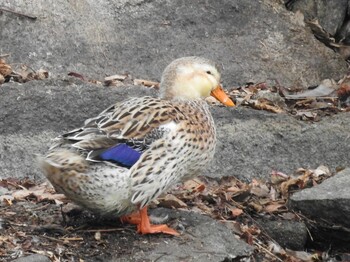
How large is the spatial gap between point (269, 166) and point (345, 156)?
789 millimetres

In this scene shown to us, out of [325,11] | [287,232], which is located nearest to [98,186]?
[287,232]

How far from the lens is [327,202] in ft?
22.7

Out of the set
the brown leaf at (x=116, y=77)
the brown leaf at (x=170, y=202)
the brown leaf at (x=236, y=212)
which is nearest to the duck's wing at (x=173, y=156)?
the brown leaf at (x=170, y=202)

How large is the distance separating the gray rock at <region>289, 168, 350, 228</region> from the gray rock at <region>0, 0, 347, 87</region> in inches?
139

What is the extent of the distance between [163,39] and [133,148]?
5.08 metres

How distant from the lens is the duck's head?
6523 millimetres

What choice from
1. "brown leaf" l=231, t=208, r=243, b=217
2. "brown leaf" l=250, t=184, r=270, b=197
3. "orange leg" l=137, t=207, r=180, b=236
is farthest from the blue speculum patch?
"brown leaf" l=250, t=184, r=270, b=197

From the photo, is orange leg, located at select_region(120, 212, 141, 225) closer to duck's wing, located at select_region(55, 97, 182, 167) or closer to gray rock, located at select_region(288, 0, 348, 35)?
duck's wing, located at select_region(55, 97, 182, 167)

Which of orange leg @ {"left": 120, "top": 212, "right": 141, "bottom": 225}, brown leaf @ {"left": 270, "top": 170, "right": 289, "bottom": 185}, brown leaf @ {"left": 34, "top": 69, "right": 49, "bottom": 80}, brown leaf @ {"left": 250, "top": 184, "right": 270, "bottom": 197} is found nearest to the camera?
orange leg @ {"left": 120, "top": 212, "right": 141, "bottom": 225}

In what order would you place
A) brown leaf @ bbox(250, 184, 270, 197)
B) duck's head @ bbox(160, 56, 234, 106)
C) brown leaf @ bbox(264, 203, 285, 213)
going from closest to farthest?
1. duck's head @ bbox(160, 56, 234, 106)
2. brown leaf @ bbox(264, 203, 285, 213)
3. brown leaf @ bbox(250, 184, 270, 197)

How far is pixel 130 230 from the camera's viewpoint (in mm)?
6172

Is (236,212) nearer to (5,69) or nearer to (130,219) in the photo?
(130,219)

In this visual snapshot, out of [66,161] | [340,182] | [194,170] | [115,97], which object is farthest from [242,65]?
[66,161]

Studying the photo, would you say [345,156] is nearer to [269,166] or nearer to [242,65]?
A: [269,166]
